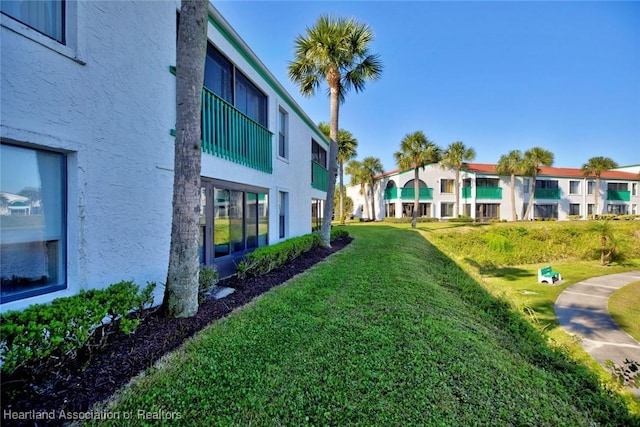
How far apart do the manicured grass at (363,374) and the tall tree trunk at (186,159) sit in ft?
2.93

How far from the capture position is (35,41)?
323 cm

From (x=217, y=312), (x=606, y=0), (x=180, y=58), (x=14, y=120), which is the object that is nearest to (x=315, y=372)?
(x=217, y=312)

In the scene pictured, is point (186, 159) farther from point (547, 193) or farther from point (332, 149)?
point (547, 193)

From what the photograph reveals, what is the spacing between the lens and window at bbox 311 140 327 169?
58.3 ft

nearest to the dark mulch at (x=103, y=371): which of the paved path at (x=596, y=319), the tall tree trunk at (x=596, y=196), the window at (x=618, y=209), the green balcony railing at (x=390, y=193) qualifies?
the paved path at (x=596, y=319)

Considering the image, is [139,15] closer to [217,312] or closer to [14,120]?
[14,120]

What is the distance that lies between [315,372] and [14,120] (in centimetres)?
437

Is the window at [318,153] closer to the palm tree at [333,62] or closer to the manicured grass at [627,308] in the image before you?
the palm tree at [333,62]

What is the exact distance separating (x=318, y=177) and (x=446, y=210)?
28.7m

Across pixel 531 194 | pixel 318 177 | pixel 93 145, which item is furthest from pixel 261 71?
pixel 531 194

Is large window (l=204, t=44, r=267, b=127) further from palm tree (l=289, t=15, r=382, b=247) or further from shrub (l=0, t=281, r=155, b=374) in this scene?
shrub (l=0, t=281, r=155, b=374)

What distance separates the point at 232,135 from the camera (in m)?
7.43

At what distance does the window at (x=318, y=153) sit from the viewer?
58.3ft

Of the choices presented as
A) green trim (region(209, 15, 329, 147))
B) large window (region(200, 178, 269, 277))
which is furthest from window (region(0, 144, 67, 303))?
green trim (region(209, 15, 329, 147))
